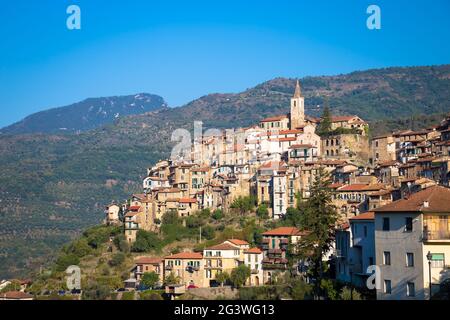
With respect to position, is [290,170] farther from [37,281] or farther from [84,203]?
[84,203]

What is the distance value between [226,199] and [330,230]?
29.2 metres

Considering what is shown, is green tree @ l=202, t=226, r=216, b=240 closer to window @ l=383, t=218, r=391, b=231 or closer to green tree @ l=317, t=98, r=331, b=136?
green tree @ l=317, t=98, r=331, b=136

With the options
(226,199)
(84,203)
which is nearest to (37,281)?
(226,199)

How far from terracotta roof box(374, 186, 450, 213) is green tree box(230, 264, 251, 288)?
81.5ft

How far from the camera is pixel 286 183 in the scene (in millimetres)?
64688

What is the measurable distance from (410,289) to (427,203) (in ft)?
10.7

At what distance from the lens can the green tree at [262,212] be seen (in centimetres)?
6488

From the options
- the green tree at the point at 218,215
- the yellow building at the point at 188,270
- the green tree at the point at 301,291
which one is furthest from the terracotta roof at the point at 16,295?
the green tree at the point at 301,291

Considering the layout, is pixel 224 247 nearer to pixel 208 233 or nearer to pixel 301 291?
pixel 208 233

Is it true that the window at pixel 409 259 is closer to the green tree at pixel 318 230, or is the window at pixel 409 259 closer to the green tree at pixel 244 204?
the green tree at pixel 318 230

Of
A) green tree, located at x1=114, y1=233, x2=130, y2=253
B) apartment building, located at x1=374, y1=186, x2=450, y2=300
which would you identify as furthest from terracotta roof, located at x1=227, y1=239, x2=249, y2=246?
apartment building, located at x1=374, y1=186, x2=450, y2=300

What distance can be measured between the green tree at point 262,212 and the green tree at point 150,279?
1079cm

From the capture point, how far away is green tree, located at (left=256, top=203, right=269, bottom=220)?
64.9 metres

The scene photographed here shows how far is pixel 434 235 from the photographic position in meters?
28.3
